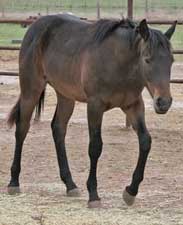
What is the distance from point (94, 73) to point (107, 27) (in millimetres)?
448

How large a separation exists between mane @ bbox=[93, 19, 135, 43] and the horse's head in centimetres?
47

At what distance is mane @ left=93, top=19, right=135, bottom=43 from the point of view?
6.51 metres

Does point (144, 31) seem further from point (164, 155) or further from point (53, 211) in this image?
point (164, 155)

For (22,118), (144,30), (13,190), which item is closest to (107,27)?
(144,30)

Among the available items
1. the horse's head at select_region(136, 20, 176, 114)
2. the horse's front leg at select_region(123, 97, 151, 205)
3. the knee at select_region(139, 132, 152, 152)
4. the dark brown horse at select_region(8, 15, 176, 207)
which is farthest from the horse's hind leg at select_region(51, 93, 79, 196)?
the horse's head at select_region(136, 20, 176, 114)

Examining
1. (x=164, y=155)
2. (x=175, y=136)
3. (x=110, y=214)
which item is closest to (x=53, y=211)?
(x=110, y=214)

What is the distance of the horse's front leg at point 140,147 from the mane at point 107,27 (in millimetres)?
634

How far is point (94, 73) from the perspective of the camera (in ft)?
21.1

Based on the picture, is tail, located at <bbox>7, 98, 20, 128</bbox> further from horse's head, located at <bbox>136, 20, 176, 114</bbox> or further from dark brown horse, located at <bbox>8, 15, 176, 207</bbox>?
horse's head, located at <bbox>136, 20, 176, 114</bbox>

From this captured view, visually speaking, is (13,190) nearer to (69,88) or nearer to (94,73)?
(69,88)

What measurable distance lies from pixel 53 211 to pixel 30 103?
150 cm

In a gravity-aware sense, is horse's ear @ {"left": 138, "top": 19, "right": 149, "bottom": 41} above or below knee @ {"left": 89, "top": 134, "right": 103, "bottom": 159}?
above

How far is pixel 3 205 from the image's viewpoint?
6445 mm

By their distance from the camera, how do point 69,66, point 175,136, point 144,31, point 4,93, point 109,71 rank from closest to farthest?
1. point 144,31
2. point 109,71
3. point 69,66
4. point 175,136
5. point 4,93
